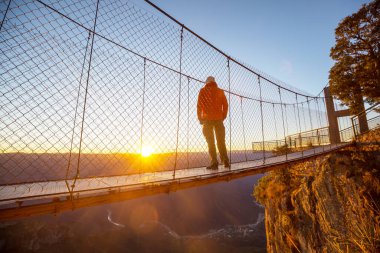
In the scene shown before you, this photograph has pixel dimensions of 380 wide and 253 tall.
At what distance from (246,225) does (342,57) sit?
39.5 meters

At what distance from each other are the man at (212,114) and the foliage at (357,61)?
38.2 ft

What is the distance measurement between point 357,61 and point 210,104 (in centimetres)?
1263

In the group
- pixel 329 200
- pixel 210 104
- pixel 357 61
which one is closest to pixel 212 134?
pixel 210 104

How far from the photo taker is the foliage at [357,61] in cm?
988

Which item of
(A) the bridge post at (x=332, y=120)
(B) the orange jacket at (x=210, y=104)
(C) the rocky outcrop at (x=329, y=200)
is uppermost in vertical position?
(A) the bridge post at (x=332, y=120)

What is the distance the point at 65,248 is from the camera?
32.1 metres

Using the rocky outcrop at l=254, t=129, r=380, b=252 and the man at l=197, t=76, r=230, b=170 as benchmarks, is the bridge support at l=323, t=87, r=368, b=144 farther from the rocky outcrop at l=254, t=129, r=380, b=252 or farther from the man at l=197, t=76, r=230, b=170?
the man at l=197, t=76, r=230, b=170

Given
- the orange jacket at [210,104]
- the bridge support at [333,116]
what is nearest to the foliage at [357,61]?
the bridge support at [333,116]

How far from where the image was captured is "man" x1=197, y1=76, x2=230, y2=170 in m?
3.37

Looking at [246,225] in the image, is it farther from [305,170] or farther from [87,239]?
[305,170]

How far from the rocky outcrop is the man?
3.14 metres

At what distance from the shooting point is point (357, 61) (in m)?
10.7

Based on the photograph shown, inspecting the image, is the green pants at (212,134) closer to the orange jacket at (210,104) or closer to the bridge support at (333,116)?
the orange jacket at (210,104)

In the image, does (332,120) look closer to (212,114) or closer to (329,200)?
(329,200)
